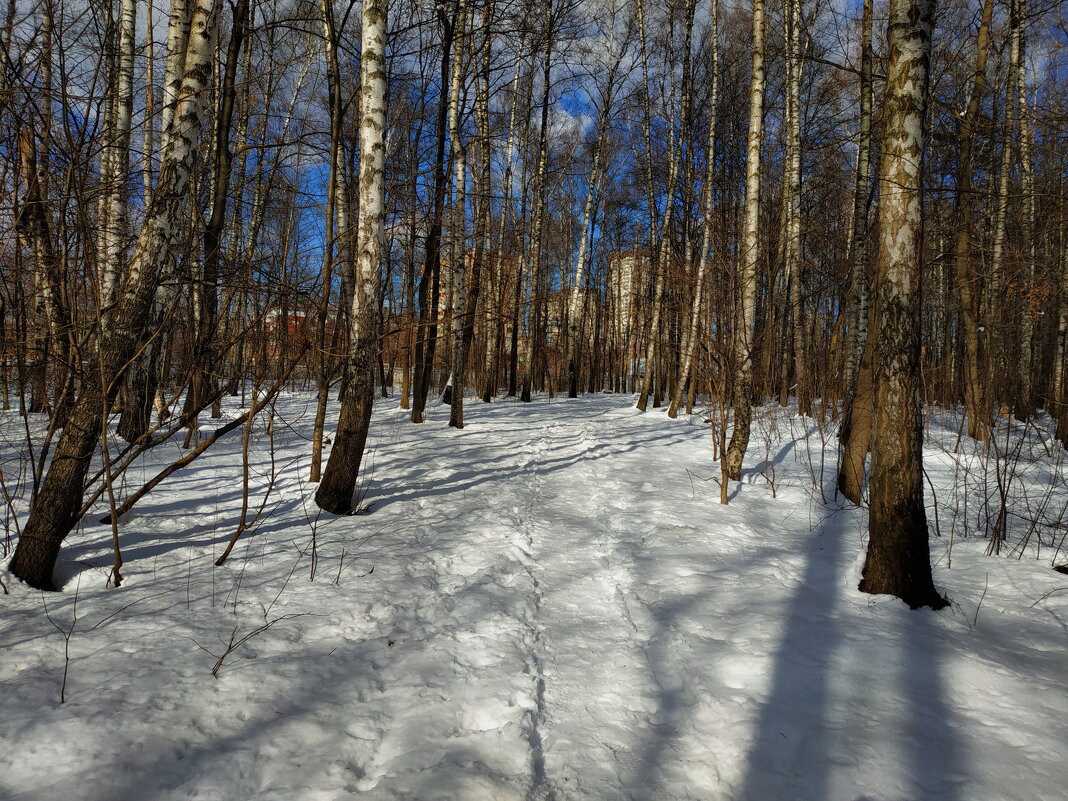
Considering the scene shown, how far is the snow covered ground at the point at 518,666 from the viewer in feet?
6.21

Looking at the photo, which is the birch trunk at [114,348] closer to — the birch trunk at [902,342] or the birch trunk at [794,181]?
the birch trunk at [902,342]

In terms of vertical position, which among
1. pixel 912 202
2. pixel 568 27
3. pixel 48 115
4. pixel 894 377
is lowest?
pixel 894 377

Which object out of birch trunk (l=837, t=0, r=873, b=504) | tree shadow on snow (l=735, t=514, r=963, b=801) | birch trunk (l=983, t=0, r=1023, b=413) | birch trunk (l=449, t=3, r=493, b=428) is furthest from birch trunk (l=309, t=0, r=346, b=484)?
birch trunk (l=983, t=0, r=1023, b=413)

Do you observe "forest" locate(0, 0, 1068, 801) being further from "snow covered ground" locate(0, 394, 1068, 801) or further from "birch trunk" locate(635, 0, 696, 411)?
"birch trunk" locate(635, 0, 696, 411)

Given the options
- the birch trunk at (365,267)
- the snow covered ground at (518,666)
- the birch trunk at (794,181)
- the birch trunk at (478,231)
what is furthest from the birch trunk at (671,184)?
the snow covered ground at (518,666)

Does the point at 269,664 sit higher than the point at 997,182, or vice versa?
the point at 997,182

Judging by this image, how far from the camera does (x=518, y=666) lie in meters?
2.66

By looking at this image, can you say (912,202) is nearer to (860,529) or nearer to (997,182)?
(860,529)

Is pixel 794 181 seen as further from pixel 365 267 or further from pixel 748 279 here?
pixel 365 267

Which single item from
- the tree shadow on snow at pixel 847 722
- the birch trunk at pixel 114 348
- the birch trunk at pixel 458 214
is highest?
the birch trunk at pixel 458 214

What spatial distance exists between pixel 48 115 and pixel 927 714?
573 centimetres

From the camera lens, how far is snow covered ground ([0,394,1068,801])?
189 cm

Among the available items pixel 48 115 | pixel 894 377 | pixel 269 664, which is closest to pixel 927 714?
pixel 894 377

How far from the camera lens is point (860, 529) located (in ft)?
16.5
